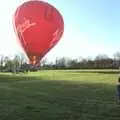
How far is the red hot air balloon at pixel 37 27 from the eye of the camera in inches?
877

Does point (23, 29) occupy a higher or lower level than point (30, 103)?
higher

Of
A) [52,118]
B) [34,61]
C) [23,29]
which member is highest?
[23,29]

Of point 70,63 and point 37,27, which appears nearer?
point 37,27

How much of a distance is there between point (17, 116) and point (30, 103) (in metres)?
4.55

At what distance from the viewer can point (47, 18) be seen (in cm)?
2230

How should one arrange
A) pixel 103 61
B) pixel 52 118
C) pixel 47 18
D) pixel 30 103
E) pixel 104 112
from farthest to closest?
pixel 103 61 → pixel 47 18 → pixel 30 103 → pixel 104 112 → pixel 52 118

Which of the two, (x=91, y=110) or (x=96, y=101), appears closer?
(x=91, y=110)

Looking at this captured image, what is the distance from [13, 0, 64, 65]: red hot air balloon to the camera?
22.3m

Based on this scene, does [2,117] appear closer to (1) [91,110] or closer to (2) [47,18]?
(1) [91,110]

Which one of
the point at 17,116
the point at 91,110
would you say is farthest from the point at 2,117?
the point at 91,110

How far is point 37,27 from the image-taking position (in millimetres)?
22516

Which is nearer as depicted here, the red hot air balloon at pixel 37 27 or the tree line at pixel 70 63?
the red hot air balloon at pixel 37 27

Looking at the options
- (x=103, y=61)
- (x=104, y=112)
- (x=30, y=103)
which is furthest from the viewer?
(x=103, y=61)

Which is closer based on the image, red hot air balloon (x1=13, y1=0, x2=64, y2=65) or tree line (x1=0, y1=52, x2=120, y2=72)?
red hot air balloon (x1=13, y1=0, x2=64, y2=65)
